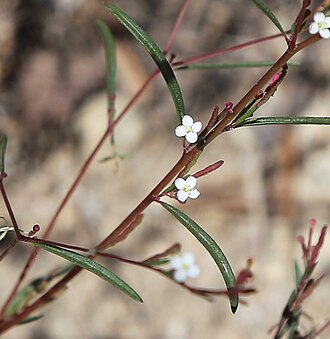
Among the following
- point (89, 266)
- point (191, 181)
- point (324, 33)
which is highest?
point (324, 33)

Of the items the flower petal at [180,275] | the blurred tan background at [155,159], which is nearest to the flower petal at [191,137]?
the flower petal at [180,275]

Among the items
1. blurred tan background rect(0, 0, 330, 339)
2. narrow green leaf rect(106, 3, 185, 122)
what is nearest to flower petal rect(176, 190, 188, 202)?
narrow green leaf rect(106, 3, 185, 122)

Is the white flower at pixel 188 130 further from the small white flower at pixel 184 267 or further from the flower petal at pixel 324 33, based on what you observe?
the small white flower at pixel 184 267

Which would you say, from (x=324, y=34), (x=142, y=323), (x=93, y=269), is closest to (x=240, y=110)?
(x=324, y=34)

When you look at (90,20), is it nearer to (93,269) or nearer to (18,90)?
(18,90)

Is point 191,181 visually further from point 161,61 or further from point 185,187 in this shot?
point 161,61

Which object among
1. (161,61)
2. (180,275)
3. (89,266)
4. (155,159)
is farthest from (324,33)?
(155,159)

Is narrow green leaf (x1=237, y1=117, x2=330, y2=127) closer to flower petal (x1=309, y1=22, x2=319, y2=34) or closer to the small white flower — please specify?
flower petal (x1=309, y1=22, x2=319, y2=34)
